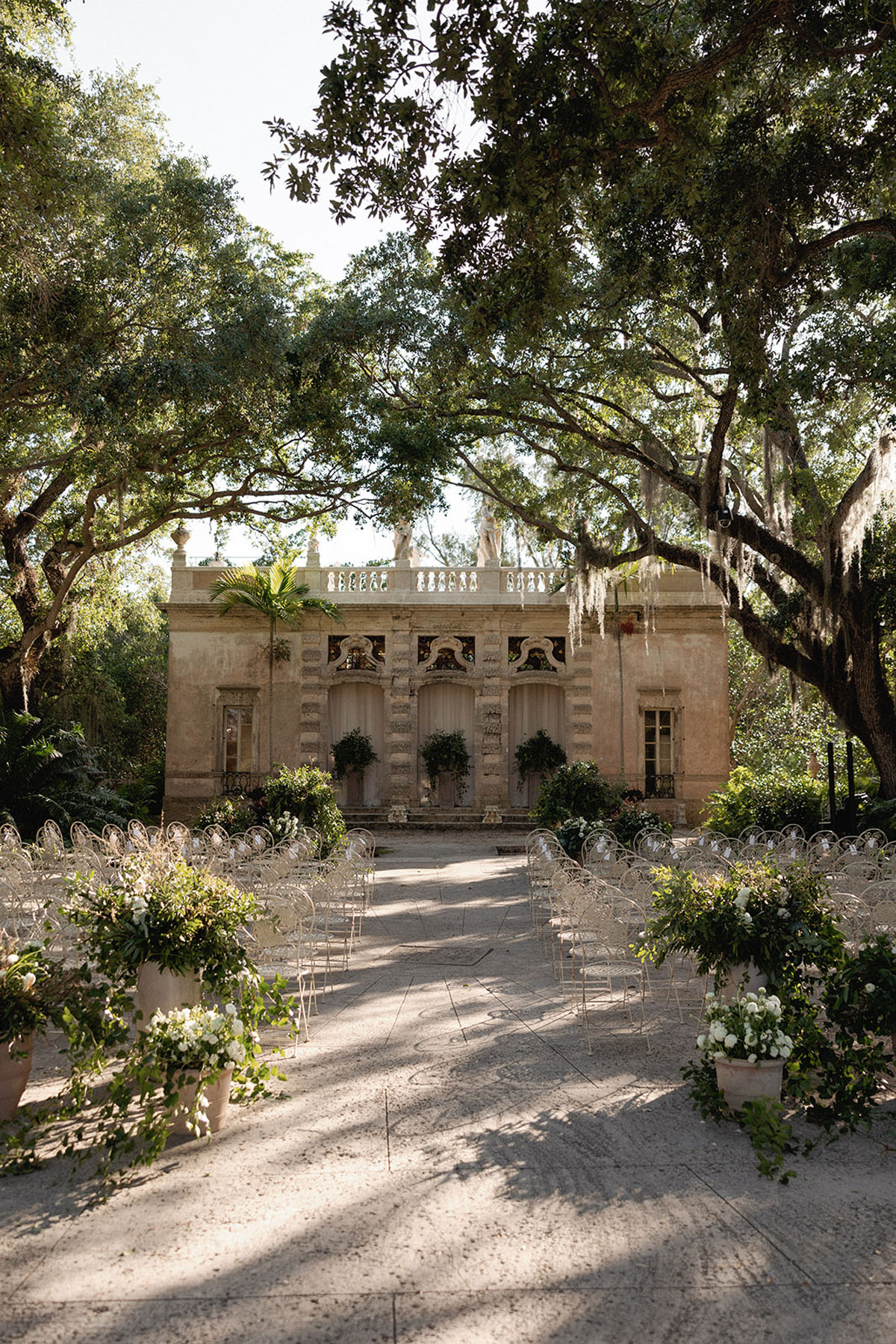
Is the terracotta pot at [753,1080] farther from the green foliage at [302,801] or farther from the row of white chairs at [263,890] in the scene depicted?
the green foliage at [302,801]

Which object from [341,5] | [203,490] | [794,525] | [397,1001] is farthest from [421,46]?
[203,490]

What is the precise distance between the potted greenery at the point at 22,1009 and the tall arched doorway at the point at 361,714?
17.2 meters

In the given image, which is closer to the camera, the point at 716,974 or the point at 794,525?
the point at 716,974

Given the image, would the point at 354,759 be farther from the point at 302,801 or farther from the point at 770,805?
the point at 770,805

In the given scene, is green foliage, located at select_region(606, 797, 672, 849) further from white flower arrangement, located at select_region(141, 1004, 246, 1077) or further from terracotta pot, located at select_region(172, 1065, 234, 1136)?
white flower arrangement, located at select_region(141, 1004, 246, 1077)

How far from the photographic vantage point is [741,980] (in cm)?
540

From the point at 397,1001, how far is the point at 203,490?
503 inches

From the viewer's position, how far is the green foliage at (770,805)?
44.6 ft

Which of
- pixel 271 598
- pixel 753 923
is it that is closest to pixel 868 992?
pixel 753 923

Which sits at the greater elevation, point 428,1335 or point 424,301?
point 424,301

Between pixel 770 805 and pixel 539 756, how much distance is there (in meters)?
7.76

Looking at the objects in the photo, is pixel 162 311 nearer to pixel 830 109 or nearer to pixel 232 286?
pixel 232 286

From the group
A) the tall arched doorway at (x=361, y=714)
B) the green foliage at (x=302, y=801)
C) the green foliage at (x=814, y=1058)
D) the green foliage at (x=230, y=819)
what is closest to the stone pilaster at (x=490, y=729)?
the tall arched doorway at (x=361, y=714)

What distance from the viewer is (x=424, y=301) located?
42.8ft
